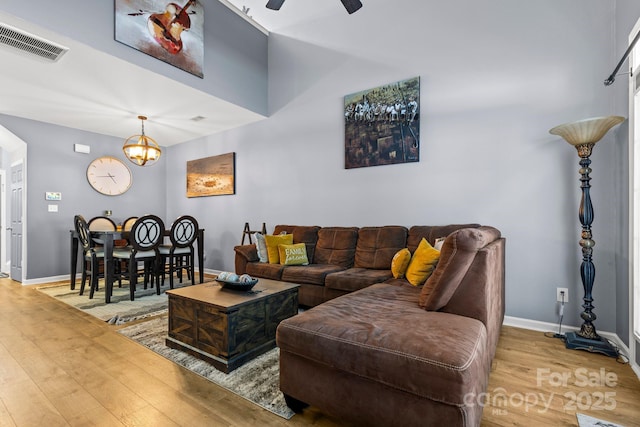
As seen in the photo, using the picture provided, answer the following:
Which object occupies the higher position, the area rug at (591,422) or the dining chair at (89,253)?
the dining chair at (89,253)

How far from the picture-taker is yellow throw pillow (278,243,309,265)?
138 inches

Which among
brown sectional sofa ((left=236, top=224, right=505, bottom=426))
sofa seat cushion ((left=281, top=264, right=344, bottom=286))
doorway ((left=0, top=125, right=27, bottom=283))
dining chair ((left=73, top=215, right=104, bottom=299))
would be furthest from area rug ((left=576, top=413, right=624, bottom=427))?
doorway ((left=0, top=125, right=27, bottom=283))

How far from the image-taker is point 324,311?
1.67 m

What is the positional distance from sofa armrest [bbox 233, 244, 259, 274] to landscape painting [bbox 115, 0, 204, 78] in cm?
229

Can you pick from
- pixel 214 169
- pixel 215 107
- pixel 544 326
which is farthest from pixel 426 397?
pixel 214 169

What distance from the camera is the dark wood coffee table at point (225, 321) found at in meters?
1.98

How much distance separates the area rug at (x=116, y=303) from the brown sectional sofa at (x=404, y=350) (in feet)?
7.54

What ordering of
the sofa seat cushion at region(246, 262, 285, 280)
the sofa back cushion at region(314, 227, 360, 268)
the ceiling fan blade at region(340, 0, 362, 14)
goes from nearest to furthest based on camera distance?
the ceiling fan blade at region(340, 0, 362, 14)
the sofa seat cushion at region(246, 262, 285, 280)
the sofa back cushion at region(314, 227, 360, 268)

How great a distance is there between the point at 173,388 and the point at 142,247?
257 cm

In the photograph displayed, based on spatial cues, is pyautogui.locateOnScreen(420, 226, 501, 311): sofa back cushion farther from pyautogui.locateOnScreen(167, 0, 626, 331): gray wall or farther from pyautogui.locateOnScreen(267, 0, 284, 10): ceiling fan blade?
pyautogui.locateOnScreen(267, 0, 284, 10): ceiling fan blade

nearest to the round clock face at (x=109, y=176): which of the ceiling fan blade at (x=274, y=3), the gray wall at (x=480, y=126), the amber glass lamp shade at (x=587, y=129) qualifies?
the gray wall at (x=480, y=126)

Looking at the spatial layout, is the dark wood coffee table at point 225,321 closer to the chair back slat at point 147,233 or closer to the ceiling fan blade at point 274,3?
the chair back slat at point 147,233

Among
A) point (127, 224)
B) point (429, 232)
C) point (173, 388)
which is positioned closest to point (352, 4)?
point (429, 232)

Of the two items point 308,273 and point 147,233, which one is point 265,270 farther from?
point 147,233
